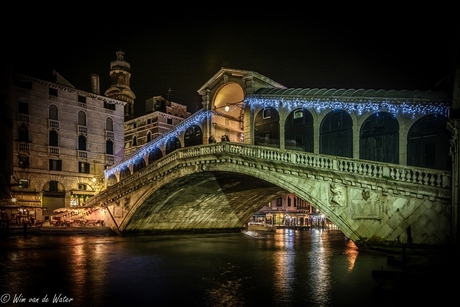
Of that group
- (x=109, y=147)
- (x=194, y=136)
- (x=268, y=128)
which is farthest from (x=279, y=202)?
(x=109, y=147)

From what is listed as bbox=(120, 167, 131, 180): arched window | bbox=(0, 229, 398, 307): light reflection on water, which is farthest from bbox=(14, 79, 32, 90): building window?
bbox=(0, 229, 398, 307): light reflection on water

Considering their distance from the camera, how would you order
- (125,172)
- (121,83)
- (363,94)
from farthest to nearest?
(121,83) < (125,172) < (363,94)

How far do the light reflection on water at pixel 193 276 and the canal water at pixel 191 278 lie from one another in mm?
24

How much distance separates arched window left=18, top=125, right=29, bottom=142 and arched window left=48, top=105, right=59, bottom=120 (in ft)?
8.91

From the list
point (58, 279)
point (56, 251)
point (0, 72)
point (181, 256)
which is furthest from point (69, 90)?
point (58, 279)

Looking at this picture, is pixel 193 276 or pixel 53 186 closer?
pixel 193 276

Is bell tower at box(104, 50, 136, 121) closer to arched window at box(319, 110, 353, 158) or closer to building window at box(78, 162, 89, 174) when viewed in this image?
building window at box(78, 162, 89, 174)

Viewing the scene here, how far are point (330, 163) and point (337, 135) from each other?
7.09m

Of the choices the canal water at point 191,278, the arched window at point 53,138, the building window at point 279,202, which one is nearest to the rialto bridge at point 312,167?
the canal water at point 191,278

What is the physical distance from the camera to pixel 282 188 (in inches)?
915

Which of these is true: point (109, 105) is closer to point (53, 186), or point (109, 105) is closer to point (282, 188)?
point (53, 186)

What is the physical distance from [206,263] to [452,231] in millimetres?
9918

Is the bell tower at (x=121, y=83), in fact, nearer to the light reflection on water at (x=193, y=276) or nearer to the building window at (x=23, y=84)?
the building window at (x=23, y=84)

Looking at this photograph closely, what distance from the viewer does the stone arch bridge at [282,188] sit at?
16.4 m
